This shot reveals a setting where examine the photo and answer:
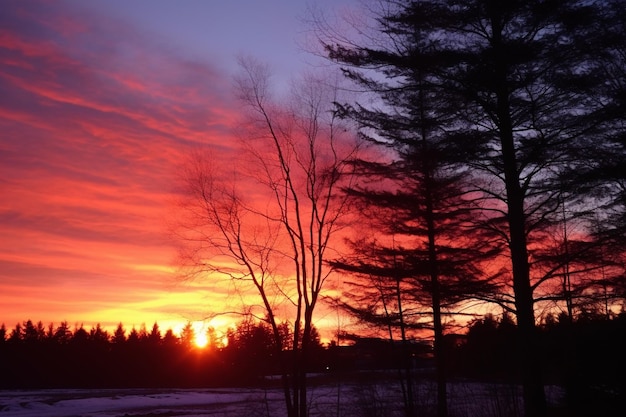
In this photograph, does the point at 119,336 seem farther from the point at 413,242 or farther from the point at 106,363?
the point at 413,242

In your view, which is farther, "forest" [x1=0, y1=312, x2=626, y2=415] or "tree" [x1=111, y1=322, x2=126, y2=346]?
"tree" [x1=111, y1=322, x2=126, y2=346]

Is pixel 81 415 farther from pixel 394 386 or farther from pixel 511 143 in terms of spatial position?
pixel 511 143

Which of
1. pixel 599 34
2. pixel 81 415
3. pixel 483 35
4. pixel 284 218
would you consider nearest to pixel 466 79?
pixel 483 35

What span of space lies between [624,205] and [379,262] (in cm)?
833

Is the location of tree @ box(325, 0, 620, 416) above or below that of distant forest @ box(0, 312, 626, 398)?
above

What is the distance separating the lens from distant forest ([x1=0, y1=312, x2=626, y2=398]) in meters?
13.6

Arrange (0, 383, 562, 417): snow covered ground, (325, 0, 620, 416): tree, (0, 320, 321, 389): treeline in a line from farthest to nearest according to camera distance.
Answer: (0, 320, 321, 389): treeline → (0, 383, 562, 417): snow covered ground → (325, 0, 620, 416): tree

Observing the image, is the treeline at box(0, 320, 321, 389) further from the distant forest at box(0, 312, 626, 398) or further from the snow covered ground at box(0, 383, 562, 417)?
the snow covered ground at box(0, 383, 562, 417)

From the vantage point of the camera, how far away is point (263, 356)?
77.8 ft

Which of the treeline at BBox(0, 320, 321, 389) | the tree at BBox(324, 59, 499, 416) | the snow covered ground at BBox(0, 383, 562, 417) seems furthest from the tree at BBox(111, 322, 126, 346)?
the tree at BBox(324, 59, 499, 416)

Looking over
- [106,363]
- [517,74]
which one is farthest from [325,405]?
[106,363]

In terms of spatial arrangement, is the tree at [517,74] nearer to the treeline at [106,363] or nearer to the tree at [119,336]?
the treeline at [106,363]

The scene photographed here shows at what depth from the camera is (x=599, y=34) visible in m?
11.3

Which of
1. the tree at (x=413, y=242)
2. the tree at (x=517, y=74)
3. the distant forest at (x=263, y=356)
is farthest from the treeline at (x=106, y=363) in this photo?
the tree at (x=517, y=74)
